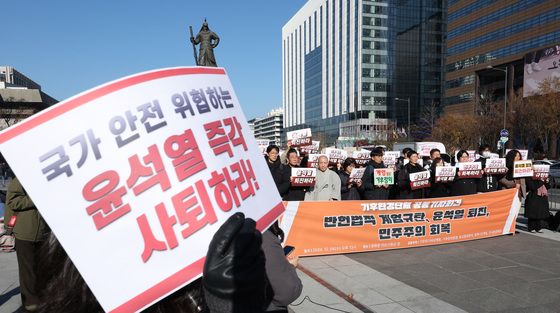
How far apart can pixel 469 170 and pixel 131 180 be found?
8740 millimetres

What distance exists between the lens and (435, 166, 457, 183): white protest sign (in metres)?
8.54

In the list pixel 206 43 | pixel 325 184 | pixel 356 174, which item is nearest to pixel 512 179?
pixel 356 174

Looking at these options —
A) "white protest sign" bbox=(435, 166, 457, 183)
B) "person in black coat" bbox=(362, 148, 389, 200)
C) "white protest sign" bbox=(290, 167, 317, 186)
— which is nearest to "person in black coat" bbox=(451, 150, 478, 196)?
"white protest sign" bbox=(435, 166, 457, 183)

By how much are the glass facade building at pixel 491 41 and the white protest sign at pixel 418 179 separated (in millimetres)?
42814

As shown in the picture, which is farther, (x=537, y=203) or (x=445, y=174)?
(x=537, y=203)

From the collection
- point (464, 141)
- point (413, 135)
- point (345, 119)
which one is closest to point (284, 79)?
point (345, 119)

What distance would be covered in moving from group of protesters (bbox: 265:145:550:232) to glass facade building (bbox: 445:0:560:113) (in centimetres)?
4072

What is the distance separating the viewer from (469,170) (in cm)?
873

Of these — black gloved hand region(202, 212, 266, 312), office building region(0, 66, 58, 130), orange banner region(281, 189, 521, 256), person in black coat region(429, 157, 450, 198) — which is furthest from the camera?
office building region(0, 66, 58, 130)

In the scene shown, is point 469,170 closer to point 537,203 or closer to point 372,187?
point 537,203

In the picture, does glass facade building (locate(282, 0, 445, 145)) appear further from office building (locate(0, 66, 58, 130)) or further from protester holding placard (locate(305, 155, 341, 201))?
protester holding placard (locate(305, 155, 341, 201))

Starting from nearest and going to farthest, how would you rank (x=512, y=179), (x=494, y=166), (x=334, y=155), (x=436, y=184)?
(x=436, y=184), (x=494, y=166), (x=512, y=179), (x=334, y=155)

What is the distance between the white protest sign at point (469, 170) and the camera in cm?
871

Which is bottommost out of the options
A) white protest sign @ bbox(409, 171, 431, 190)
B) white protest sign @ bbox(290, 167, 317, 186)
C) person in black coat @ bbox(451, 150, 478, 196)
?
person in black coat @ bbox(451, 150, 478, 196)
